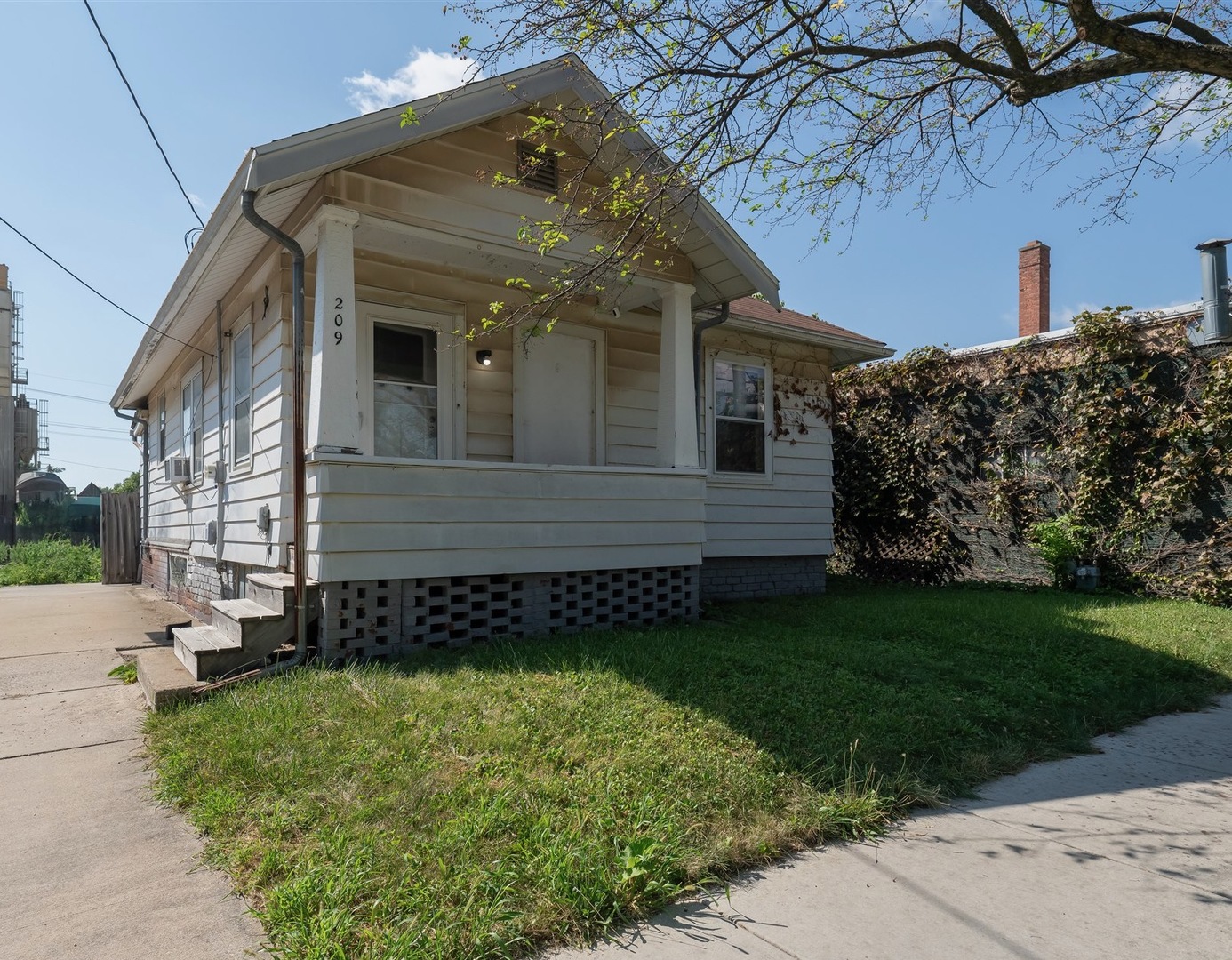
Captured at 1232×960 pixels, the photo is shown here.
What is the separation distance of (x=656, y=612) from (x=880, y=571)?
19.1 ft

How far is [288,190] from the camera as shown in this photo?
580 centimetres

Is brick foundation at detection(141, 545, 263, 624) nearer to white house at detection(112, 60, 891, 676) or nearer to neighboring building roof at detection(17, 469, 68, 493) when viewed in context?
white house at detection(112, 60, 891, 676)

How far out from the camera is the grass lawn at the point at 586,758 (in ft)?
8.49

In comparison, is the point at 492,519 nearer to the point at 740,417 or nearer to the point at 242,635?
the point at 242,635

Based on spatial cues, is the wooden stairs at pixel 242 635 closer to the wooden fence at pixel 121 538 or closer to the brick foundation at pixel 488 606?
the brick foundation at pixel 488 606

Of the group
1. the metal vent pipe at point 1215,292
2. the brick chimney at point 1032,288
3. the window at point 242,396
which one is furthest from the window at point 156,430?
the brick chimney at point 1032,288

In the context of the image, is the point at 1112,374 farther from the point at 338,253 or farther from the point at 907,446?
the point at 338,253

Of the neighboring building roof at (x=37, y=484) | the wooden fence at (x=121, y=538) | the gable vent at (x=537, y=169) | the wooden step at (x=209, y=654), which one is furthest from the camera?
the neighboring building roof at (x=37, y=484)

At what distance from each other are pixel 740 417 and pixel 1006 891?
24.3 feet

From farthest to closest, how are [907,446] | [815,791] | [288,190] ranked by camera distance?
[907,446] → [288,190] → [815,791]

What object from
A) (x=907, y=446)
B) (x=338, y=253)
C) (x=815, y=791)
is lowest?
(x=815, y=791)

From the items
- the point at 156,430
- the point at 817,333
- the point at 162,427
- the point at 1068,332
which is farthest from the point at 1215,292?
the point at 156,430

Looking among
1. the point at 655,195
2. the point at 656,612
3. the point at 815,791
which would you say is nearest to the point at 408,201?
the point at 655,195

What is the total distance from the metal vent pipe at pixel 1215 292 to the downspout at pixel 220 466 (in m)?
10.5
